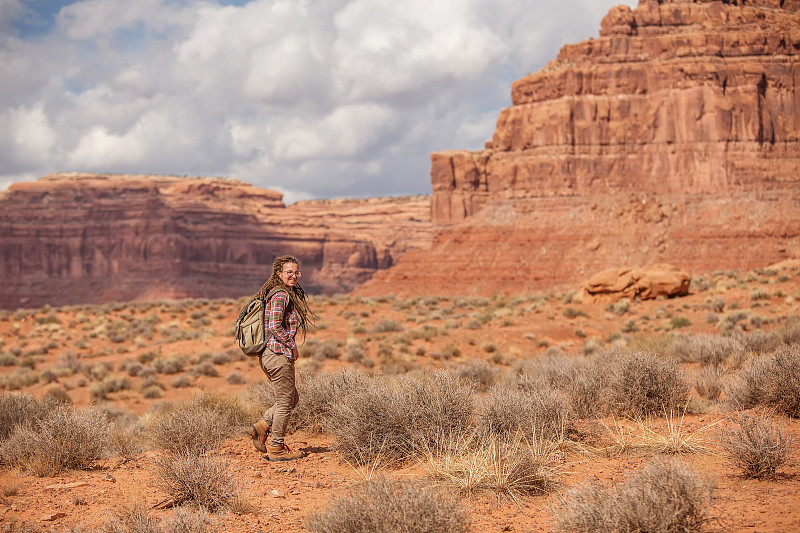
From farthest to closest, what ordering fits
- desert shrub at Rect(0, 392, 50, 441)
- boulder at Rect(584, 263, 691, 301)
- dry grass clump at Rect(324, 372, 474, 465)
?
1. boulder at Rect(584, 263, 691, 301)
2. desert shrub at Rect(0, 392, 50, 441)
3. dry grass clump at Rect(324, 372, 474, 465)

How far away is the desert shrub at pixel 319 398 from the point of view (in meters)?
8.05

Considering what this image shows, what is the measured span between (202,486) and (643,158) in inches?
2579

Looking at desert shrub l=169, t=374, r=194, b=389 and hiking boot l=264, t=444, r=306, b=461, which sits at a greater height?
hiking boot l=264, t=444, r=306, b=461

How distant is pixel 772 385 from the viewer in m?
7.16

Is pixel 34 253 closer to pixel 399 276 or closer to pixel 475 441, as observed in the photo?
pixel 399 276

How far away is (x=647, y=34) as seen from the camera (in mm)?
67125

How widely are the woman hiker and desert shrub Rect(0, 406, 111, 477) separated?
5.16ft

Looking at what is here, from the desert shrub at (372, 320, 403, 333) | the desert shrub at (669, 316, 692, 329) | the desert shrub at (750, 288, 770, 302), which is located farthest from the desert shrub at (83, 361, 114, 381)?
the desert shrub at (750, 288, 770, 302)

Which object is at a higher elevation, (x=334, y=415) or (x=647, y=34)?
(x=647, y=34)

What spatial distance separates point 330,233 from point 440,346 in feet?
336

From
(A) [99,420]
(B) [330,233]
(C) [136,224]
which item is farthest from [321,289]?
(A) [99,420]

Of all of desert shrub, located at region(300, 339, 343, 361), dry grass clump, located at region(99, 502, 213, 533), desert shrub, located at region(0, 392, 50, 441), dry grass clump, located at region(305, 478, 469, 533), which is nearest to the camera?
dry grass clump, located at region(305, 478, 469, 533)

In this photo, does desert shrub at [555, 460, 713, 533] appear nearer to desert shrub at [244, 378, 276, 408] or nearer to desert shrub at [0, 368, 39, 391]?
desert shrub at [244, 378, 276, 408]

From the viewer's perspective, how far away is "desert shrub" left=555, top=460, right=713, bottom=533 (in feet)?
12.8
